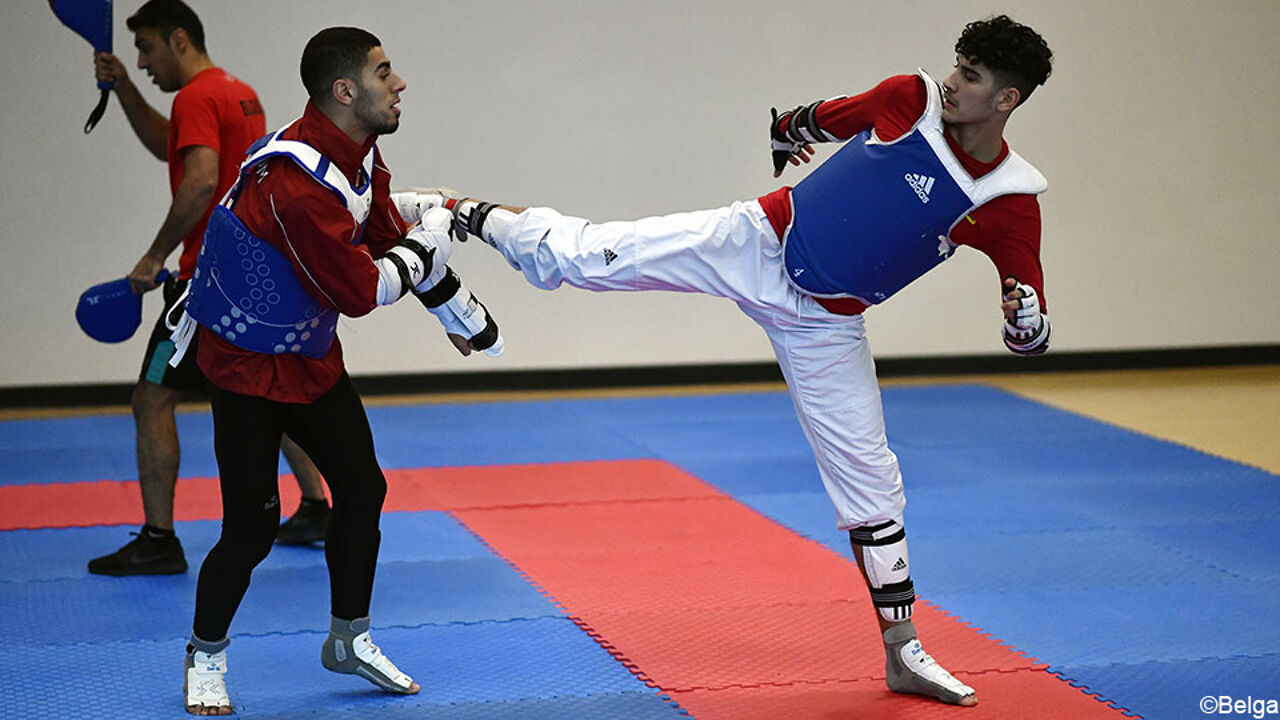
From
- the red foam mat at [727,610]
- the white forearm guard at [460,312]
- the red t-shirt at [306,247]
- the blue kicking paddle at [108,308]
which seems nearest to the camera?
the red t-shirt at [306,247]

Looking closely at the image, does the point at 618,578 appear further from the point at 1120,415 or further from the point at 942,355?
the point at 942,355

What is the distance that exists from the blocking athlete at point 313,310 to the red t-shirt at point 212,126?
56.4 inches

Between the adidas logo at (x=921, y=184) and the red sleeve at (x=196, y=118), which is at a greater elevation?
the red sleeve at (x=196, y=118)

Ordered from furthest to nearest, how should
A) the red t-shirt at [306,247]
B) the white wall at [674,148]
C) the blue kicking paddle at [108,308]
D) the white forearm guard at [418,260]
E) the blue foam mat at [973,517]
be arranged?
the white wall at [674,148]
the blue kicking paddle at [108,308]
the blue foam mat at [973,517]
the white forearm guard at [418,260]
the red t-shirt at [306,247]

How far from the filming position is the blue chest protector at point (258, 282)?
139 inches

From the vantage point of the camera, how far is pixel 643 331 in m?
9.52

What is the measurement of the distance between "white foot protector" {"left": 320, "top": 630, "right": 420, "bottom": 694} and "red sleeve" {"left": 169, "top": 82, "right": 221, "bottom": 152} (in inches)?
80.0

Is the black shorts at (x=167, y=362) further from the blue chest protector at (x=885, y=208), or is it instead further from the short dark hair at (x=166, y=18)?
the blue chest protector at (x=885, y=208)

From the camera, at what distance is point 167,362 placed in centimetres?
514

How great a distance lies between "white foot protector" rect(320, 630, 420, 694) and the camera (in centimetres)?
394

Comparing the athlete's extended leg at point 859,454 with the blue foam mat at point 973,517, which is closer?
the athlete's extended leg at point 859,454

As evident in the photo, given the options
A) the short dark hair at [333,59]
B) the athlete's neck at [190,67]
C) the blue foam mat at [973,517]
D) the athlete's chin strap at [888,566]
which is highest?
the athlete's neck at [190,67]

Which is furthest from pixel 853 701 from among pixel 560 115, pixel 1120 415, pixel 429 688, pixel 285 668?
pixel 560 115

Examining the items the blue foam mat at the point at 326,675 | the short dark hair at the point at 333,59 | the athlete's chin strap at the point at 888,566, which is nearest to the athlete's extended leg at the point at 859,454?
the athlete's chin strap at the point at 888,566
